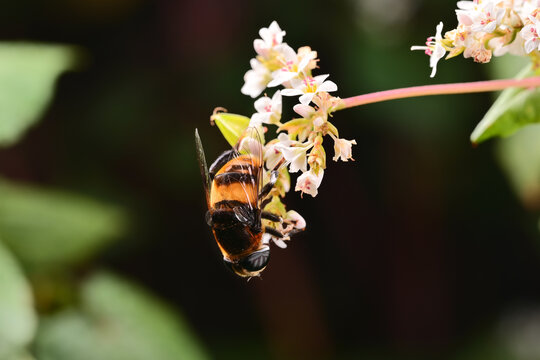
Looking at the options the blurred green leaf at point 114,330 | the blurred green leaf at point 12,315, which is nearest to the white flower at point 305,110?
the blurred green leaf at point 12,315

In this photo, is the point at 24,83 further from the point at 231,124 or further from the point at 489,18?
the point at 489,18

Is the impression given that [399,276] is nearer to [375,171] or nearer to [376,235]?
[376,235]

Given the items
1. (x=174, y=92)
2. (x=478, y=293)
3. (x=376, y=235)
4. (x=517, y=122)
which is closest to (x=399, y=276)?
(x=376, y=235)

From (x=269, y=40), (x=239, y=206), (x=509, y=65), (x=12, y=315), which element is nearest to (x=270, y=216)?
(x=239, y=206)

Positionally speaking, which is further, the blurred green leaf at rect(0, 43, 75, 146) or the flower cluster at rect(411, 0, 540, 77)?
the blurred green leaf at rect(0, 43, 75, 146)

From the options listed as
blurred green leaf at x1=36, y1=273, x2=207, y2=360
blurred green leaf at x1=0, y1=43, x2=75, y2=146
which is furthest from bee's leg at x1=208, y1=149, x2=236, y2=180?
blurred green leaf at x1=36, y1=273, x2=207, y2=360

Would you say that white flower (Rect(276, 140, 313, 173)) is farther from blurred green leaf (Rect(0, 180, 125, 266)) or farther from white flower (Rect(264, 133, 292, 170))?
blurred green leaf (Rect(0, 180, 125, 266))
